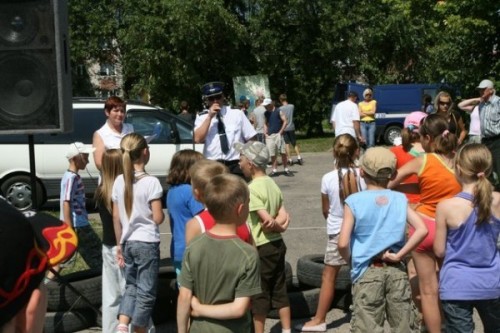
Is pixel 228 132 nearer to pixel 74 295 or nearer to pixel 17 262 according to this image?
pixel 74 295

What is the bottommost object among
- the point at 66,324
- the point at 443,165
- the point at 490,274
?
the point at 66,324

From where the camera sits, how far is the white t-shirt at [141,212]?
5770mm

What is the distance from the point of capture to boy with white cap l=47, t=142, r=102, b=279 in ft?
23.8

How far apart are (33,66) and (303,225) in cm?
687

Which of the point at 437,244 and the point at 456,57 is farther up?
the point at 456,57

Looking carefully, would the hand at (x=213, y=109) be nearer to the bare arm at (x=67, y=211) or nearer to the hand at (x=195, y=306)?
the bare arm at (x=67, y=211)

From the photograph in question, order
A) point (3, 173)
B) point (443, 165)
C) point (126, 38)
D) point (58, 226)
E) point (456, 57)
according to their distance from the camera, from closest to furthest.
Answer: point (58, 226)
point (443, 165)
point (3, 173)
point (456, 57)
point (126, 38)

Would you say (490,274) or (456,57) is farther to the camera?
(456,57)

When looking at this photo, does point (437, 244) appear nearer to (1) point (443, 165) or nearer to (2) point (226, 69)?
(1) point (443, 165)

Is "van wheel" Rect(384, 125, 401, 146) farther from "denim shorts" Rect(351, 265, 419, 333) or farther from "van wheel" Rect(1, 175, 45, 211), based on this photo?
"denim shorts" Rect(351, 265, 419, 333)

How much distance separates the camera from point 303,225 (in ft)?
39.3

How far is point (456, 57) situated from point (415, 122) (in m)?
14.5

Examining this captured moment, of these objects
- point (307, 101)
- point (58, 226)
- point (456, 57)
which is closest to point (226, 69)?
point (307, 101)

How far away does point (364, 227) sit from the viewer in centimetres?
497
